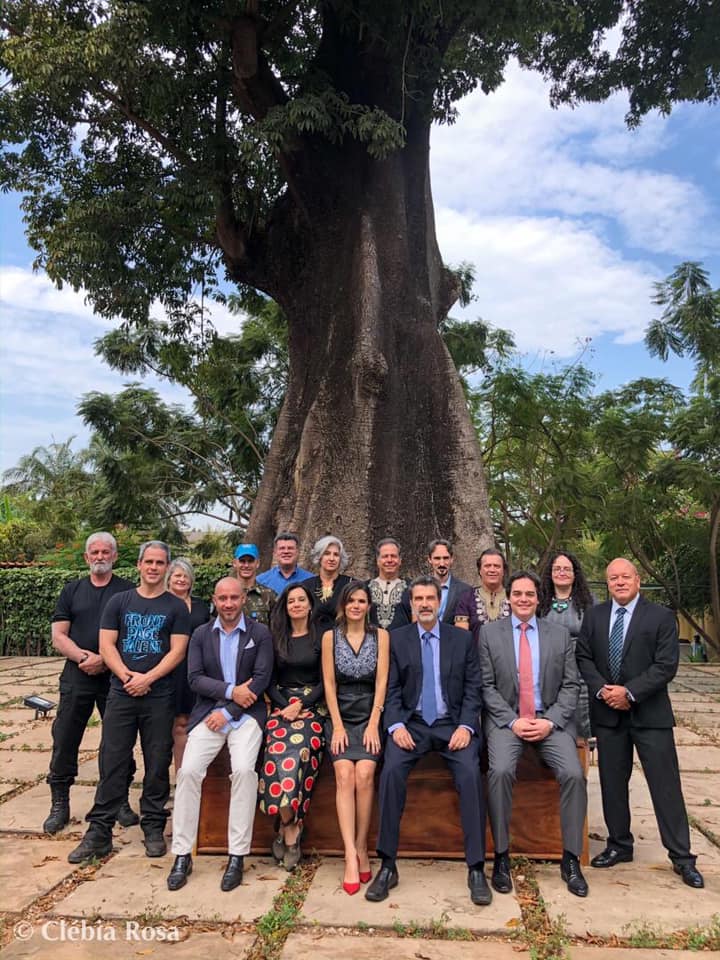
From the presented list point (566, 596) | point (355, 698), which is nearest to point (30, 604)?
point (355, 698)

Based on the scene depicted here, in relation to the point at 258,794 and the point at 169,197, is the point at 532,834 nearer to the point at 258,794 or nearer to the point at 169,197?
the point at 258,794

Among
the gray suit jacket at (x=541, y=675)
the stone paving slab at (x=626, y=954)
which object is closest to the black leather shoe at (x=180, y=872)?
the gray suit jacket at (x=541, y=675)

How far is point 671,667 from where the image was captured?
4344mm

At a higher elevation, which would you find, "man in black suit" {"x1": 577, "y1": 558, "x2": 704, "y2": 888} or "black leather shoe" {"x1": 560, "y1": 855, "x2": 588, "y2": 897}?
"man in black suit" {"x1": 577, "y1": 558, "x2": 704, "y2": 888}

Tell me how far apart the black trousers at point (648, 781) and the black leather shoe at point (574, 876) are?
0.48 m

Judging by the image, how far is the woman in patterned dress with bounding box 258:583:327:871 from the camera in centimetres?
428

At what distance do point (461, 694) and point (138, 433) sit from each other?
46.1 ft

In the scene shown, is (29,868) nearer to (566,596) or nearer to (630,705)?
(630,705)

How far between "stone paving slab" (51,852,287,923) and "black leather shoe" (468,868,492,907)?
0.97m

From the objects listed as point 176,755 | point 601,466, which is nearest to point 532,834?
point 176,755

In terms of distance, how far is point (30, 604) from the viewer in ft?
48.3

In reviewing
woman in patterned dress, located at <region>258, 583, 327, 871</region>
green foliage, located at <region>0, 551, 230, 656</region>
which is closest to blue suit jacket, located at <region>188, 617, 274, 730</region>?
woman in patterned dress, located at <region>258, 583, 327, 871</region>

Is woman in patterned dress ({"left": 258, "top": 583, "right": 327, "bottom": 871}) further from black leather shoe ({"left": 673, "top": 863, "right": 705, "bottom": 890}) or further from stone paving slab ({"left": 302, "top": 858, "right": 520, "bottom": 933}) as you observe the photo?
black leather shoe ({"left": 673, "top": 863, "right": 705, "bottom": 890})

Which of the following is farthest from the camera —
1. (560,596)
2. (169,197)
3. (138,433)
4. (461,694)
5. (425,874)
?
(138,433)
